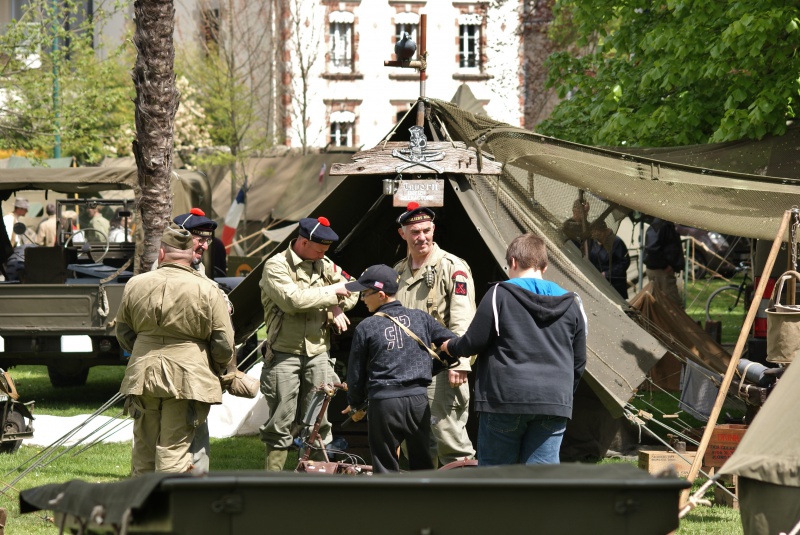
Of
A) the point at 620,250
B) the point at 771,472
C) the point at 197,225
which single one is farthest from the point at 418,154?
the point at 620,250

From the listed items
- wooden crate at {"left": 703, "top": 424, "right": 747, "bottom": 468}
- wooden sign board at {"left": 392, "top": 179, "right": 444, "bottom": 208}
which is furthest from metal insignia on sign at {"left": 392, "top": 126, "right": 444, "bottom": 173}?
wooden crate at {"left": 703, "top": 424, "right": 747, "bottom": 468}

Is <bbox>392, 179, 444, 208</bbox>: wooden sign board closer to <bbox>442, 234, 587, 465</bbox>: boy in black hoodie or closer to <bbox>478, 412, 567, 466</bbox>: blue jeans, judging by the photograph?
<bbox>442, 234, 587, 465</bbox>: boy in black hoodie

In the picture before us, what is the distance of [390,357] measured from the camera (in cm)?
667

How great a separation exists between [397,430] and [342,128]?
122 feet

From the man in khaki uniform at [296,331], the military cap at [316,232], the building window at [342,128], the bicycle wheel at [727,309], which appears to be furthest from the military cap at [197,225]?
the building window at [342,128]

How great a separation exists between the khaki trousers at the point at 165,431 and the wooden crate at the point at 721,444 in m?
3.41

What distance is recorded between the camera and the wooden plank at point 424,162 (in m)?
8.37

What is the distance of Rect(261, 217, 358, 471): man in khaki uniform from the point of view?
817 centimetres

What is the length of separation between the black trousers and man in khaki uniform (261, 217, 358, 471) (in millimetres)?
1551

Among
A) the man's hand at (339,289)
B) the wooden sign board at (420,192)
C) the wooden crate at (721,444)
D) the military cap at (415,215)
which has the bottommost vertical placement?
the wooden crate at (721,444)

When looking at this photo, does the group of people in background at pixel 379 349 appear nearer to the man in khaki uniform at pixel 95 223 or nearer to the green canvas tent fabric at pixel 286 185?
the man in khaki uniform at pixel 95 223

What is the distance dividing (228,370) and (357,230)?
2306 millimetres

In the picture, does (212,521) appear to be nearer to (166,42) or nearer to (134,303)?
(134,303)

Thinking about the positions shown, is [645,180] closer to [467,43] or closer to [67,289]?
[67,289]
